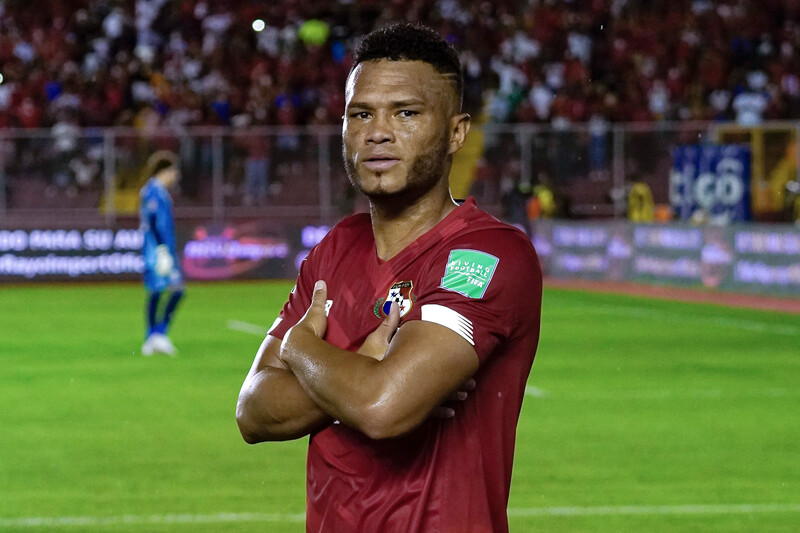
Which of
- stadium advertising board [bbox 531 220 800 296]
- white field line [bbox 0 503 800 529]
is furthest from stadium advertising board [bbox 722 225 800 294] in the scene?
white field line [bbox 0 503 800 529]

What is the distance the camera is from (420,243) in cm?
329

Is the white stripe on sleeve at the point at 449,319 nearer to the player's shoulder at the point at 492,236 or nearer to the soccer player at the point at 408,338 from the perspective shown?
the soccer player at the point at 408,338

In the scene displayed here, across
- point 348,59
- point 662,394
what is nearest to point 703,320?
point 662,394

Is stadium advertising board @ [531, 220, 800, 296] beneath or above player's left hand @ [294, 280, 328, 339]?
beneath

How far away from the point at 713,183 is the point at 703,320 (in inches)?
267

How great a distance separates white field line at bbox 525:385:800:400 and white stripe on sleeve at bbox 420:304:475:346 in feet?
31.1

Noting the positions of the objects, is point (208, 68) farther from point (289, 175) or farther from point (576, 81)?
point (576, 81)

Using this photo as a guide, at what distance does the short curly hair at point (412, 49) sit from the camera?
326 cm

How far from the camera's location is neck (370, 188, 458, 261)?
10.9 feet

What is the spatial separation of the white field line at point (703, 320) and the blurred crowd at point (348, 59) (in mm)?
9677

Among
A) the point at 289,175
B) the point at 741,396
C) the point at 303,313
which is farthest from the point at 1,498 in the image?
the point at 289,175

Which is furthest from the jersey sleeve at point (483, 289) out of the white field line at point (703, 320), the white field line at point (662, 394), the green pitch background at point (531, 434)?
the white field line at point (703, 320)

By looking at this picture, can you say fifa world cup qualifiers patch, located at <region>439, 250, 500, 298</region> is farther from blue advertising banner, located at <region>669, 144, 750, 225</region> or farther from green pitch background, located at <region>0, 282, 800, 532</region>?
blue advertising banner, located at <region>669, 144, 750, 225</region>

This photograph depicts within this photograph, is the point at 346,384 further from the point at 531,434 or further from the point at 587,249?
the point at 587,249
